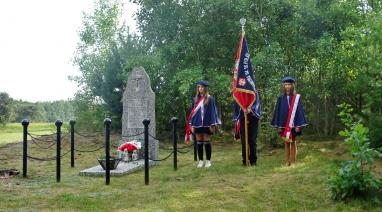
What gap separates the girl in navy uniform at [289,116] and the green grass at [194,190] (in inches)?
19.6

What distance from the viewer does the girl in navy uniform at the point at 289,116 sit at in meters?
8.73

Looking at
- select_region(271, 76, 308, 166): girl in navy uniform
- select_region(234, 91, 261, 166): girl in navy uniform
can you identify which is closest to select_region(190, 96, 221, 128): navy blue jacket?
select_region(234, 91, 261, 166): girl in navy uniform

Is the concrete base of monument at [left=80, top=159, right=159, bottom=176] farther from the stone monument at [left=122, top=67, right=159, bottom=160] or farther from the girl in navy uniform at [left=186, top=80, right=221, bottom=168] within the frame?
the girl in navy uniform at [left=186, top=80, right=221, bottom=168]

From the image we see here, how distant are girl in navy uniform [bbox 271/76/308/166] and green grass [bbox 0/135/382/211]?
1.63 feet

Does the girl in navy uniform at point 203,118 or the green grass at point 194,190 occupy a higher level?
the girl in navy uniform at point 203,118

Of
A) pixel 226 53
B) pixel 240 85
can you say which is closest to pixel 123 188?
pixel 240 85

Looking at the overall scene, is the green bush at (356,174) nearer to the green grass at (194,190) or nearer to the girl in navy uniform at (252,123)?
the green grass at (194,190)

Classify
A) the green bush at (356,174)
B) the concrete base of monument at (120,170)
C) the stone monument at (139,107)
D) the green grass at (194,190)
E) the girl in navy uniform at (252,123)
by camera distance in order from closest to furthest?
the green bush at (356,174) → the green grass at (194,190) → the concrete base of monument at (120,170) → the girl in navy uniform at (252,123) → the stone monument at (139,107)

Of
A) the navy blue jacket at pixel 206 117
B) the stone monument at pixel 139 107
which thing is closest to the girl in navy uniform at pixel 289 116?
the navy blue jacket at pixel 206 117

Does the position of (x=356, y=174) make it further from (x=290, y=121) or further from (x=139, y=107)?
(x=139, y=107)

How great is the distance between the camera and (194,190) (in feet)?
22.1

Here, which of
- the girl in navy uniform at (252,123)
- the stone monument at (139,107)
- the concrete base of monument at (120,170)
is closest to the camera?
the concrete base of monument at (120,170)

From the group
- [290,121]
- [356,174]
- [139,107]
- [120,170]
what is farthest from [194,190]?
[139,107]

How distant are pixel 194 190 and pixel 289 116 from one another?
Result: 2982 mm
